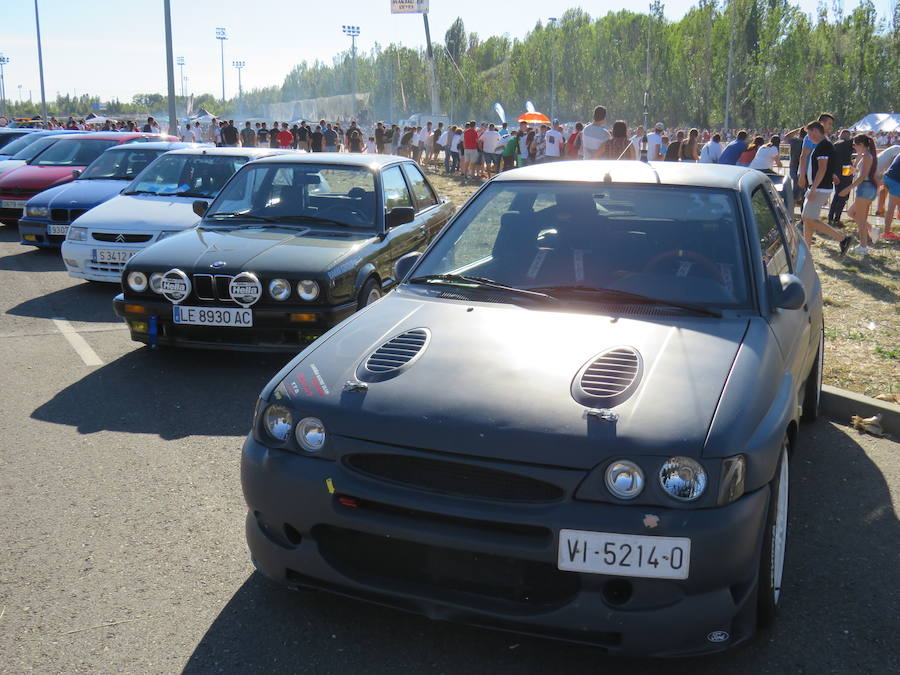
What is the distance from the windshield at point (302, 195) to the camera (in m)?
7.13

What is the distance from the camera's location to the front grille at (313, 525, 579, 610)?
2588mm

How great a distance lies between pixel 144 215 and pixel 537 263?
638cm

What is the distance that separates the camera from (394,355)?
3.12 meters

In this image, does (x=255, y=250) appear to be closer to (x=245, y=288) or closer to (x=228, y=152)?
(x=245, y=288)

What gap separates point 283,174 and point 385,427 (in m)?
5.18

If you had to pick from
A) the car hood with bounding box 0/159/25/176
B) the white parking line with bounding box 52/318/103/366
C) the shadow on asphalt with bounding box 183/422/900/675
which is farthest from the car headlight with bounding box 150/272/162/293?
the car hood with bounding box 0/159/25/176

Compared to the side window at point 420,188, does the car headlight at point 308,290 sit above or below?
below

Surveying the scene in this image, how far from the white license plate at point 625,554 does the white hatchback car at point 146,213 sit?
7272 mm

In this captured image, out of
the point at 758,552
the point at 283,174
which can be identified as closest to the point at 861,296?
the point at 283,174

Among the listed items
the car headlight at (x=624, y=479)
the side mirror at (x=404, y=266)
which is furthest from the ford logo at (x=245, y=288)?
the car headlight at (x=624, y=479)

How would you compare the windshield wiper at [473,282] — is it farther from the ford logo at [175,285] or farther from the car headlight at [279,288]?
the ford logo at [175,285]

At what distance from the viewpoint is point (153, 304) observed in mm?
6219

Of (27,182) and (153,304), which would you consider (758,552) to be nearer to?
(153,304)

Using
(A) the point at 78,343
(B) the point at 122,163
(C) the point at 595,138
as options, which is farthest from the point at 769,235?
(C) the point at 595,138
